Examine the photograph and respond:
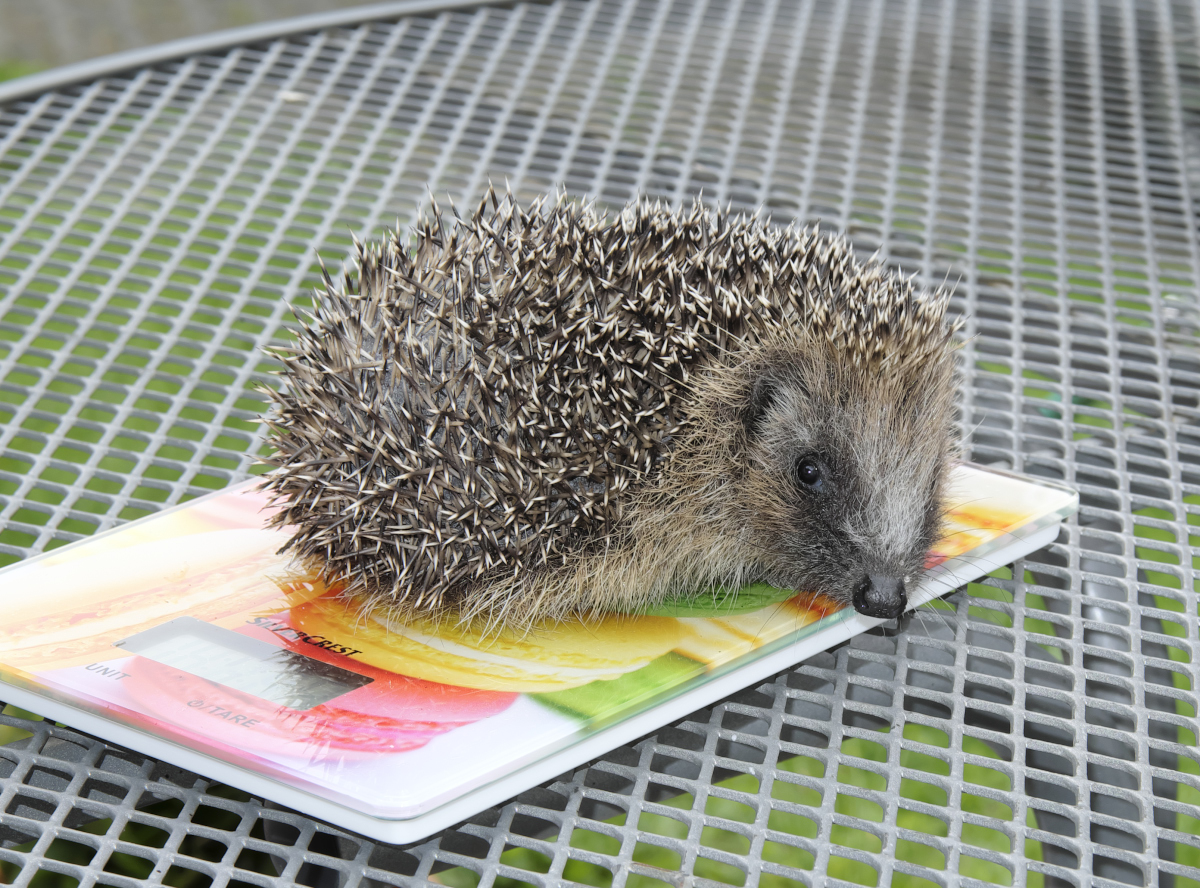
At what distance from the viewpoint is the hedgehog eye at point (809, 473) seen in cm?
192

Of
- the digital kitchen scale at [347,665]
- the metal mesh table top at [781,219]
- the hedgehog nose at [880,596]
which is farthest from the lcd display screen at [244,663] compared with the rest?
the hedgehog nose at [880,596]

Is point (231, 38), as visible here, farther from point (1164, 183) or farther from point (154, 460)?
point (1164, 183)

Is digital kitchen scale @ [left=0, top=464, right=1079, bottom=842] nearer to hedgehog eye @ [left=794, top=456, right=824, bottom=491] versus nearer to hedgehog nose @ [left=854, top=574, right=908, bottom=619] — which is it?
hedgehog nose @ [left=854, top=574, right=908, bottom=619]

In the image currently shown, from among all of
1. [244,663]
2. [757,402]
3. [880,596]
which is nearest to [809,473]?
[757,402]

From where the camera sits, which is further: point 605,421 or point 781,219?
point 781,219

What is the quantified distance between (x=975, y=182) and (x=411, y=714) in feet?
7.16

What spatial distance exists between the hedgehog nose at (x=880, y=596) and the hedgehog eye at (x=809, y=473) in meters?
0.23

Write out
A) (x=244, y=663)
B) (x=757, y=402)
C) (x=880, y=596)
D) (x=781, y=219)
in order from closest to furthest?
(x=244, y=663)
(x=880, y=596)
(x=757, y=402)
(x=781, y=219)

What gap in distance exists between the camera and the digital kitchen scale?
54.9 inches

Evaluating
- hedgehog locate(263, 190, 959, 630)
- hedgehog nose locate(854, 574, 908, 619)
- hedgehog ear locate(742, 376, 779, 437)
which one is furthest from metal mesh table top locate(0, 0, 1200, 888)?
hedgehog ear locate(742, 376, 779, 437)

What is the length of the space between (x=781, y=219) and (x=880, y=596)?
→ 4.38 ft

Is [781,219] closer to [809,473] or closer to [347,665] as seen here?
[809,473]

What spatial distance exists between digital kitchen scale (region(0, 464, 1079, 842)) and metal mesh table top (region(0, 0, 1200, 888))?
72mm

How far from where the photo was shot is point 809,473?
75.8 inches
